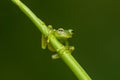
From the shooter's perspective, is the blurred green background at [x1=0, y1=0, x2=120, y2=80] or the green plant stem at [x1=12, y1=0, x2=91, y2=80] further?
the blurred green background at [x1=0, y1=0, x2=120, y2=80]

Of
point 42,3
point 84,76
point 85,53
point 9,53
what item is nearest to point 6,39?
point 9,53

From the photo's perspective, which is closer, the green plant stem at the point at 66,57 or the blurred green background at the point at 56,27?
the green plant stem at the point at 66,57

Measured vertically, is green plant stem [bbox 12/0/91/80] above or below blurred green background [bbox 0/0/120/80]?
below

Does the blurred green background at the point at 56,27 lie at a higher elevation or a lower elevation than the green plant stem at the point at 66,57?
higher

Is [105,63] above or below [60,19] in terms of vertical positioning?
below

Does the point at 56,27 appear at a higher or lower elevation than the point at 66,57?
higher

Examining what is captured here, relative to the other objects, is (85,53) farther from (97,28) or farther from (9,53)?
(9,53)

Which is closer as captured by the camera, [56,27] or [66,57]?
[66,57]

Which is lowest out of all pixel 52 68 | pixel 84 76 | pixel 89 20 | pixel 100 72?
pixel 84 76
